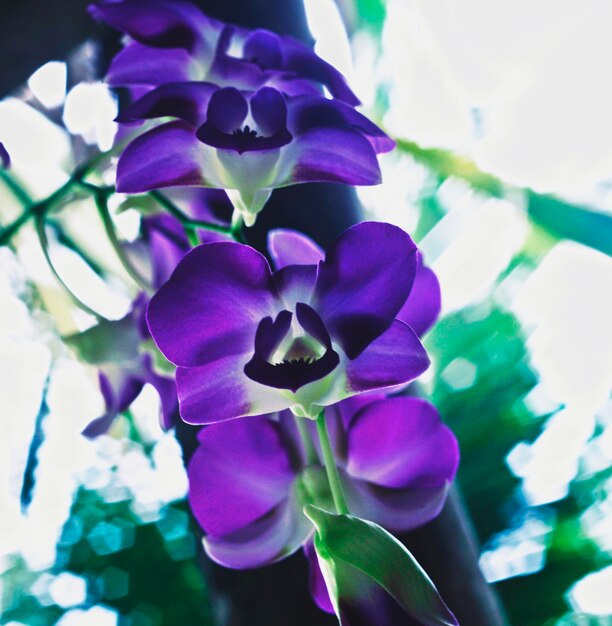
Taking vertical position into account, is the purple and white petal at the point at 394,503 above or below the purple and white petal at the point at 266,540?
above

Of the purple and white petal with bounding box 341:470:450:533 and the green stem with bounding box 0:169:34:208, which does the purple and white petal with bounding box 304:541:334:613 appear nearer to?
the purple and white petal with bounding box 341:470:450:533

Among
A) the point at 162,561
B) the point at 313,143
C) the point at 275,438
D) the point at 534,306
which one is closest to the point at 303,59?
the point at 313,143

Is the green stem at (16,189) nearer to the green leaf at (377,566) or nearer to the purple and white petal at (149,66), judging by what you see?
the purple and white petal at (149,66)

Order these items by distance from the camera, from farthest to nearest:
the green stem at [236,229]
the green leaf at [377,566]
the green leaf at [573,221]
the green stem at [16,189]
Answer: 1. the green stem at [16,189]
2. the green leaf at [573,221]
3. the green stem at [236,229]
4. the green leaf at [377,566]

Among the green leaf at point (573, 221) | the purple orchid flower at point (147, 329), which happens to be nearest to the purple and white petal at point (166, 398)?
the purple orchid flower at point (147, 329)

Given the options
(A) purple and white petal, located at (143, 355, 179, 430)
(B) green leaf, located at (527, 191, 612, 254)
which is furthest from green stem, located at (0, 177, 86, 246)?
(B) green leaf, located at (527, 191, 612, 254)
